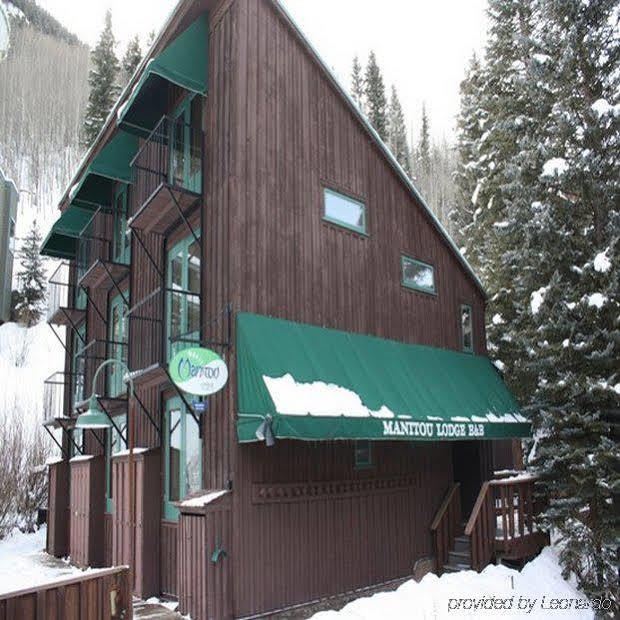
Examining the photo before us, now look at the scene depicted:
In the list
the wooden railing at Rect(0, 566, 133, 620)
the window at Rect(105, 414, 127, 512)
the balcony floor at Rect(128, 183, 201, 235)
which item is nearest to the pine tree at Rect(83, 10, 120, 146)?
the window at Rect(105, 414, 127, 512)

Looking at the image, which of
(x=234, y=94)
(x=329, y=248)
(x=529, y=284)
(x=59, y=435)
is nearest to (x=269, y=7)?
(x=234, y=94)

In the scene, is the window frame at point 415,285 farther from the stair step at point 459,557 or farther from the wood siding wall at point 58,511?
the wood siding wall at point 58,511

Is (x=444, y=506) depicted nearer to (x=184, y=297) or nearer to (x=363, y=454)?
(x=363, y=454)

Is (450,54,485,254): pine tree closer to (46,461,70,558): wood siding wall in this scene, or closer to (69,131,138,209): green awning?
(69,131,138,209): green awning

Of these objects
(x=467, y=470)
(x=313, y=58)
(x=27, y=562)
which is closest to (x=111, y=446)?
(x=27, y=562)

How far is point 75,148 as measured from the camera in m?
53.1

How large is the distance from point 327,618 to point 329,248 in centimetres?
667

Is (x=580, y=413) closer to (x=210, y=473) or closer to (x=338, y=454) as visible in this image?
(x=338, y=454)

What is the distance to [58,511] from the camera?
17875 mm

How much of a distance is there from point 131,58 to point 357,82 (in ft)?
57.9

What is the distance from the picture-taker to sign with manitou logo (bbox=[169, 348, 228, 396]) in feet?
31.2

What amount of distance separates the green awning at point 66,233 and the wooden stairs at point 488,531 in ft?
42.1

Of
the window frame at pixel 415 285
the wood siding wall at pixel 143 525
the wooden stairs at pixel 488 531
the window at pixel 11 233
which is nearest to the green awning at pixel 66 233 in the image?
the wood siding wall at pixel 143 525

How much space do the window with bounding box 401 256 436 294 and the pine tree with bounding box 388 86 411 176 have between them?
32.7 m
